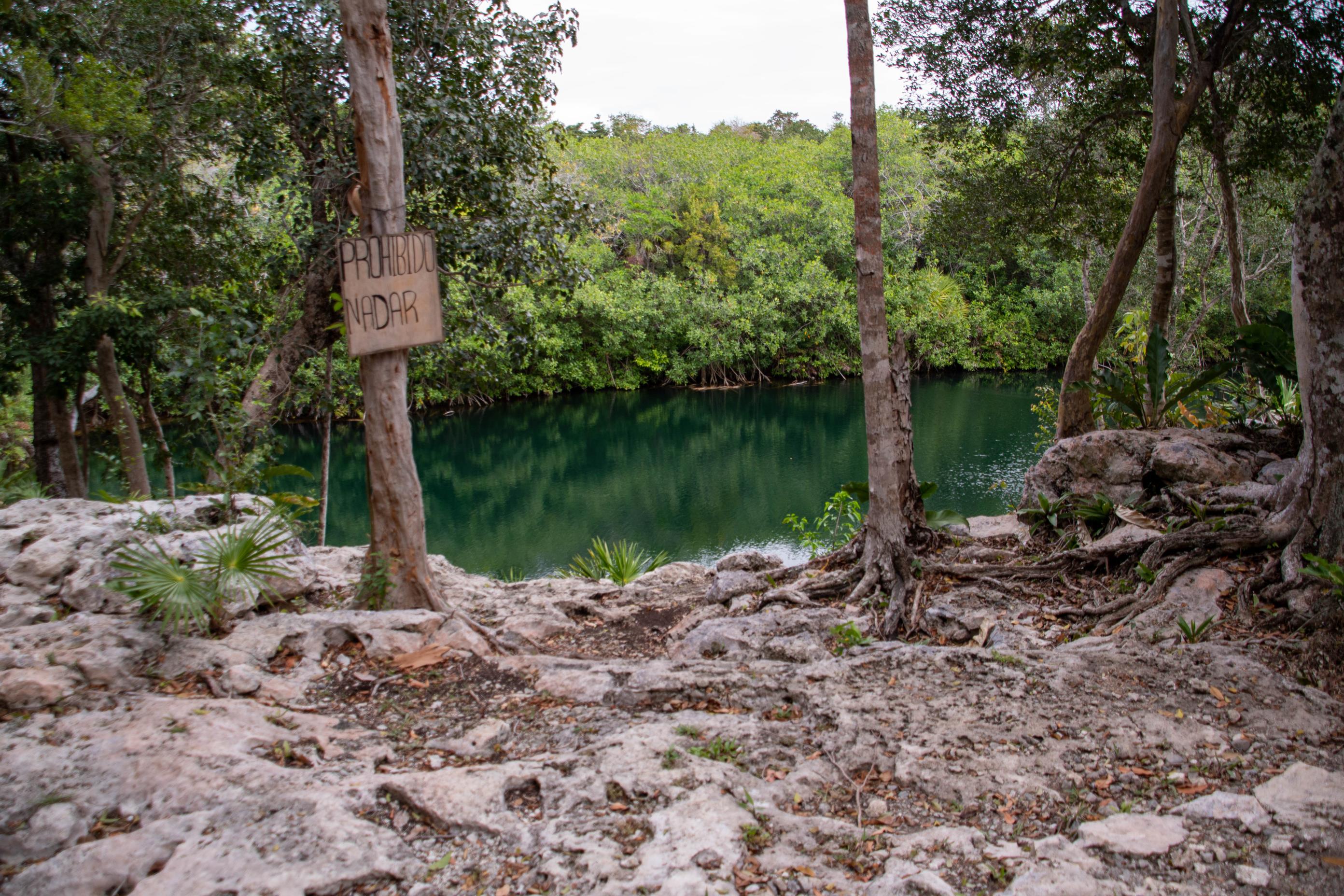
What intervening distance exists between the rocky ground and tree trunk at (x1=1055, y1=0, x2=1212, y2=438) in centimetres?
400

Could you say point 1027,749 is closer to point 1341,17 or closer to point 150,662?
point 150,662

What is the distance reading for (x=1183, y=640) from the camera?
3971mm

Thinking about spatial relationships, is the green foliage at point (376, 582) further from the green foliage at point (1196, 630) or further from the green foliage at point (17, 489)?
the green foliage at point (1196, 630)

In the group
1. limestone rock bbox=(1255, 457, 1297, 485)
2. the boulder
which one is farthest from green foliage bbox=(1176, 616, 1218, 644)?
limestone rock bbox=(1255, 457, 1297, 485)

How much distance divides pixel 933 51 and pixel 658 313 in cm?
2003

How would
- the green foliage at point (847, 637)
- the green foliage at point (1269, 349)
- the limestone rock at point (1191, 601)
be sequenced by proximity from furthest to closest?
the green foliage at point (1269, 349), the green foliage at point (847, 637), the limestone rock at point (1191, 601)

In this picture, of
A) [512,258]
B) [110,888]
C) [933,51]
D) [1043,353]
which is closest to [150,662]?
[110,888]

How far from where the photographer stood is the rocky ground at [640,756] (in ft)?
7.75

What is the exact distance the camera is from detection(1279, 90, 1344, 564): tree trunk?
399 cm

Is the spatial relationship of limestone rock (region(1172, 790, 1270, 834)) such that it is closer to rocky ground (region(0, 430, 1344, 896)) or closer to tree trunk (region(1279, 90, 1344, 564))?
rocky ground (region(0, 430, 1344, 896))

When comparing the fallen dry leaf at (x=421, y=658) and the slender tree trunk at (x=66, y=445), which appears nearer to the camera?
the fallen dry leaf at (x=421, y=658)

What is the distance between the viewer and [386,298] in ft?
14.4

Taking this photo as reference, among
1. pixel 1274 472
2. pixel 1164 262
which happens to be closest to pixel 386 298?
pixel 1274 472

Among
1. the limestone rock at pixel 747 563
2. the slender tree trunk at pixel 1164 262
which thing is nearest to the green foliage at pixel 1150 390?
the slender tree trunk at pixel 1164 262
